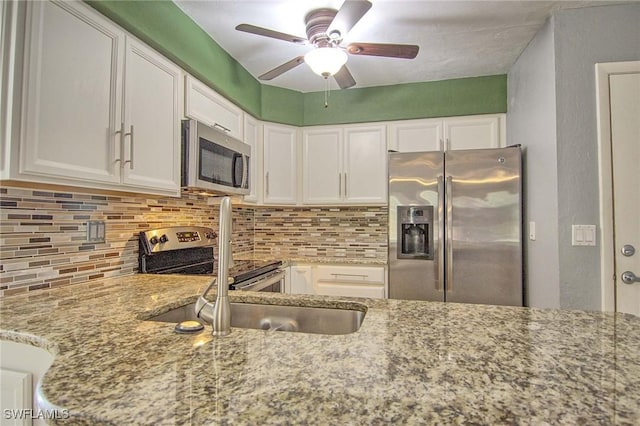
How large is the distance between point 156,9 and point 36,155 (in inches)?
40.1

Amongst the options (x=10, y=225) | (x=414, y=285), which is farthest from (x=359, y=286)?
(x=10, y=225)

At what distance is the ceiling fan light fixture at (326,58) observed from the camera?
176 cm

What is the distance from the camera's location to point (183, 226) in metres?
2.21

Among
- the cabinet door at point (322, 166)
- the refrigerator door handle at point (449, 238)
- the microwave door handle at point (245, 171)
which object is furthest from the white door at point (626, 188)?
the microwave door handle at point (245, 171)

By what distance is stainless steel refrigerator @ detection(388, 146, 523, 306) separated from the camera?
2.26 meters

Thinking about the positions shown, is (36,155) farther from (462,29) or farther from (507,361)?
(462,29)

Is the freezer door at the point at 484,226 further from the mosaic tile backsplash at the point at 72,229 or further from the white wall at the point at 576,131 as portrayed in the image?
the mosaic tile backsplash at the point at 72,229

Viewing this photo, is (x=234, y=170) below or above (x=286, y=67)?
below

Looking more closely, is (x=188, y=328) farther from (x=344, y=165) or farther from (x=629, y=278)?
(x=344, y=165)

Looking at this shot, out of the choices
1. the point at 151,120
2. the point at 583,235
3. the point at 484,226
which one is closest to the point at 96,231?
the point at 151,120

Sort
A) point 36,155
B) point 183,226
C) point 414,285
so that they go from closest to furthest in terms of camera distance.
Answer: point 36,155 < point 183,226 < point 414,285

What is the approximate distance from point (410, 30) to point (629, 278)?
188 centimetres

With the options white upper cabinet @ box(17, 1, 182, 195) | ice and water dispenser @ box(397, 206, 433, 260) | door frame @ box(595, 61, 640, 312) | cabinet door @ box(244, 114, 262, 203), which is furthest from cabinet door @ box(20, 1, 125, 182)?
door frame @ box(595, 61, 640, 312)

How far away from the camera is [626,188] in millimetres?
1723
